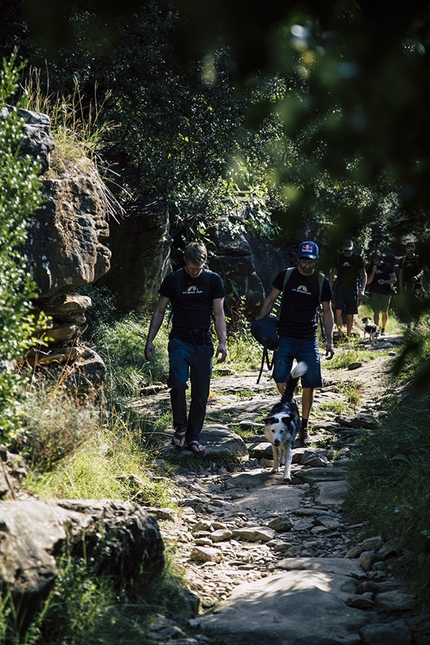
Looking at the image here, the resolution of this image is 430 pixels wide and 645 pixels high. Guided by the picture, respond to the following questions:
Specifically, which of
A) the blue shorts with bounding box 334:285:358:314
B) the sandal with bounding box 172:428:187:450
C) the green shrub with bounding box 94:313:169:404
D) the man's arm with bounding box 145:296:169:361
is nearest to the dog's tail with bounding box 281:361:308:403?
the sandal with bounding box 172:428:187:450

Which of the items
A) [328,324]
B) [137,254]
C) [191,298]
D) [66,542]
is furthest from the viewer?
[137,254]

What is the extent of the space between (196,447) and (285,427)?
40.4 inches

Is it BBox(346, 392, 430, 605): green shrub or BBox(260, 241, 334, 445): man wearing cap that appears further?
BBox(260, 241, 334, 445): man wearing cap

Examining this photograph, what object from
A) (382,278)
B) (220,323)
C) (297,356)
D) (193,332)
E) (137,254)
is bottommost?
(297,356)

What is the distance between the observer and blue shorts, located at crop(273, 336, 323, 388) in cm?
854

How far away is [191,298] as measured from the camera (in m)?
7.97

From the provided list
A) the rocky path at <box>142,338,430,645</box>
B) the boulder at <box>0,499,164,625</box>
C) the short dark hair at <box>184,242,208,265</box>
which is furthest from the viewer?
the short dark hair at <box>184,242,208,265</box>

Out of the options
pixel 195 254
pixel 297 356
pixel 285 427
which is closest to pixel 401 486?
pixel 285 427

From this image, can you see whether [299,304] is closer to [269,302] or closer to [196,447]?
[269,302]

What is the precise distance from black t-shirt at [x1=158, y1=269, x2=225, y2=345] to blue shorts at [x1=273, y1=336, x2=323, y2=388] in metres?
1.03

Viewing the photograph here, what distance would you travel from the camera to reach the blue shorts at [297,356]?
28.0ft

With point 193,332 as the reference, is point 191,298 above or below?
above

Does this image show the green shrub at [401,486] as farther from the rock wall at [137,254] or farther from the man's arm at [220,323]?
the rock wall at [137,254]

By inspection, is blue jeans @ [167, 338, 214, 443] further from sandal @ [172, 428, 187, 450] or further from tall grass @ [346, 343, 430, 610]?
tall grass @ [346, 343, 430, 610]
